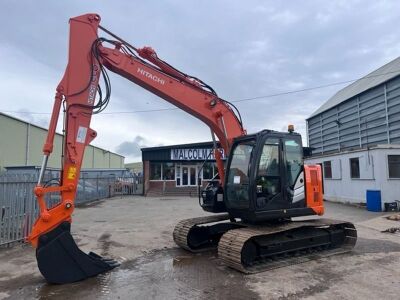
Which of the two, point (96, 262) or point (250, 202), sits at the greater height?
point (250, 202)

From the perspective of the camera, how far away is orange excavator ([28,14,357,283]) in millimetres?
6020

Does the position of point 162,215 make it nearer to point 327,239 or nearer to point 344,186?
point 327,239

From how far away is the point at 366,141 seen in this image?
19.7 meters

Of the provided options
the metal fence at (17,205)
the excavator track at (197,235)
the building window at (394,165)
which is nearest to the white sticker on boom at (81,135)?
the metal fence at (17,205)

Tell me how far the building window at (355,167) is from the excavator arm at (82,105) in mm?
11750

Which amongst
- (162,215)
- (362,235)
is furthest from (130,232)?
(362,235)

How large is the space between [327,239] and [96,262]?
4.91 m

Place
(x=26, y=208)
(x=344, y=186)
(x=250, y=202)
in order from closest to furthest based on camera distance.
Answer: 1. (x=250, y=202)
2. (x=26, y=208)
3. (x=344, y=186)

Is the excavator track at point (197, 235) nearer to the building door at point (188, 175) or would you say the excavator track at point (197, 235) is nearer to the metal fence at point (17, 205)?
the metal fence at point (17, 205)

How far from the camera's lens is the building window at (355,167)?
17.4 meters

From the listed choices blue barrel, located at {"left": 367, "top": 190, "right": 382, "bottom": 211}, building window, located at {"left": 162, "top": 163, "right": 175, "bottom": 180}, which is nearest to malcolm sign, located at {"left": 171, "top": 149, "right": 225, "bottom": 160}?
building window, located at {"left": 162, "top": 163, "right": 175, "bottom": 180}

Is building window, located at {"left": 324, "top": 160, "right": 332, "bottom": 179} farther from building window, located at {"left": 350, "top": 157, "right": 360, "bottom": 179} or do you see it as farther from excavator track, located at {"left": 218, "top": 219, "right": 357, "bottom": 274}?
excavator track, located at {"left": 218, "top": 219, "right": 357, "bottom": 274}

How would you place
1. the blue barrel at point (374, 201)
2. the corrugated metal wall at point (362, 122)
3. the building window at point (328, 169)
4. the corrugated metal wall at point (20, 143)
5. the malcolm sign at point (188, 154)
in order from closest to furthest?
1. the blue barrel at point (374, 201)
2. the corrugated metal wall at point (362, 122)
3. the building window at point (328, 169)
4. the corrugated metal wall at point (20, 143)
5. the malcolm sign at point (188, 154)

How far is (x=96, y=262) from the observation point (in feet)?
21.0
